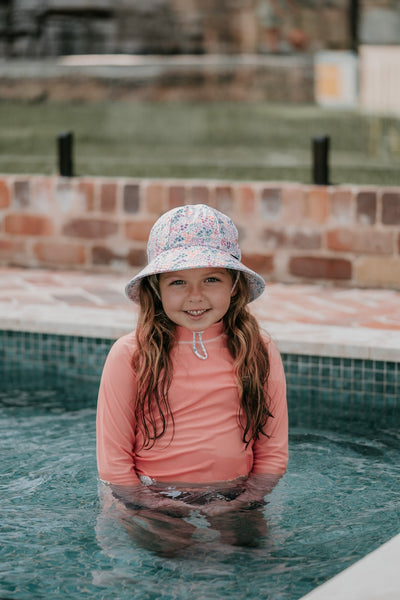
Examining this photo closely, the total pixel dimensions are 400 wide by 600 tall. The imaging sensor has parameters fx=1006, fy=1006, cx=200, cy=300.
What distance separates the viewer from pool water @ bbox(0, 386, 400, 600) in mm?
2965

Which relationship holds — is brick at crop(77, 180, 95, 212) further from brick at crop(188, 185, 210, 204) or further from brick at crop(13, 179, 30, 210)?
brick at crop(188, 185, 210, 204)

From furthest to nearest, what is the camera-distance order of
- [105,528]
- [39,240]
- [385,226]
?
[39,240] < [385,226] < [105,528]

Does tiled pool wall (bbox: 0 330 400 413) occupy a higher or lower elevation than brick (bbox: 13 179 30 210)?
lower

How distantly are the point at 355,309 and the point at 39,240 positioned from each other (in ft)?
9.06

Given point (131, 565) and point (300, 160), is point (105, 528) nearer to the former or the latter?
point (131, 565)

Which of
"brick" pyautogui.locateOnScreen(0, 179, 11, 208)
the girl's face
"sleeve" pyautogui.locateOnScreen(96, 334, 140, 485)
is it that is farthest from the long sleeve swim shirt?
"brick" pyautogui.locateOnScreen(0, 179, 11, 208)

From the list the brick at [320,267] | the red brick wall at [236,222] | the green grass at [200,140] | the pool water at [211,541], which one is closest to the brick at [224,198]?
the red brick wall at [236,222]

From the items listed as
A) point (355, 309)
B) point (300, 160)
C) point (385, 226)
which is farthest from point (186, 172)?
point (355, 309)

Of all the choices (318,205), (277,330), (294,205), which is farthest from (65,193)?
(277,330)

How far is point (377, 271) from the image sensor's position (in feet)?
22.4

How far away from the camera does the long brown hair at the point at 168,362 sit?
2928 millimetres

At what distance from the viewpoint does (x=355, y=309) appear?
6039 mm

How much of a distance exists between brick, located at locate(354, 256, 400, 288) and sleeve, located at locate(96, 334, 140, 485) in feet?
13.5

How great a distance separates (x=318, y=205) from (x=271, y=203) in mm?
329
